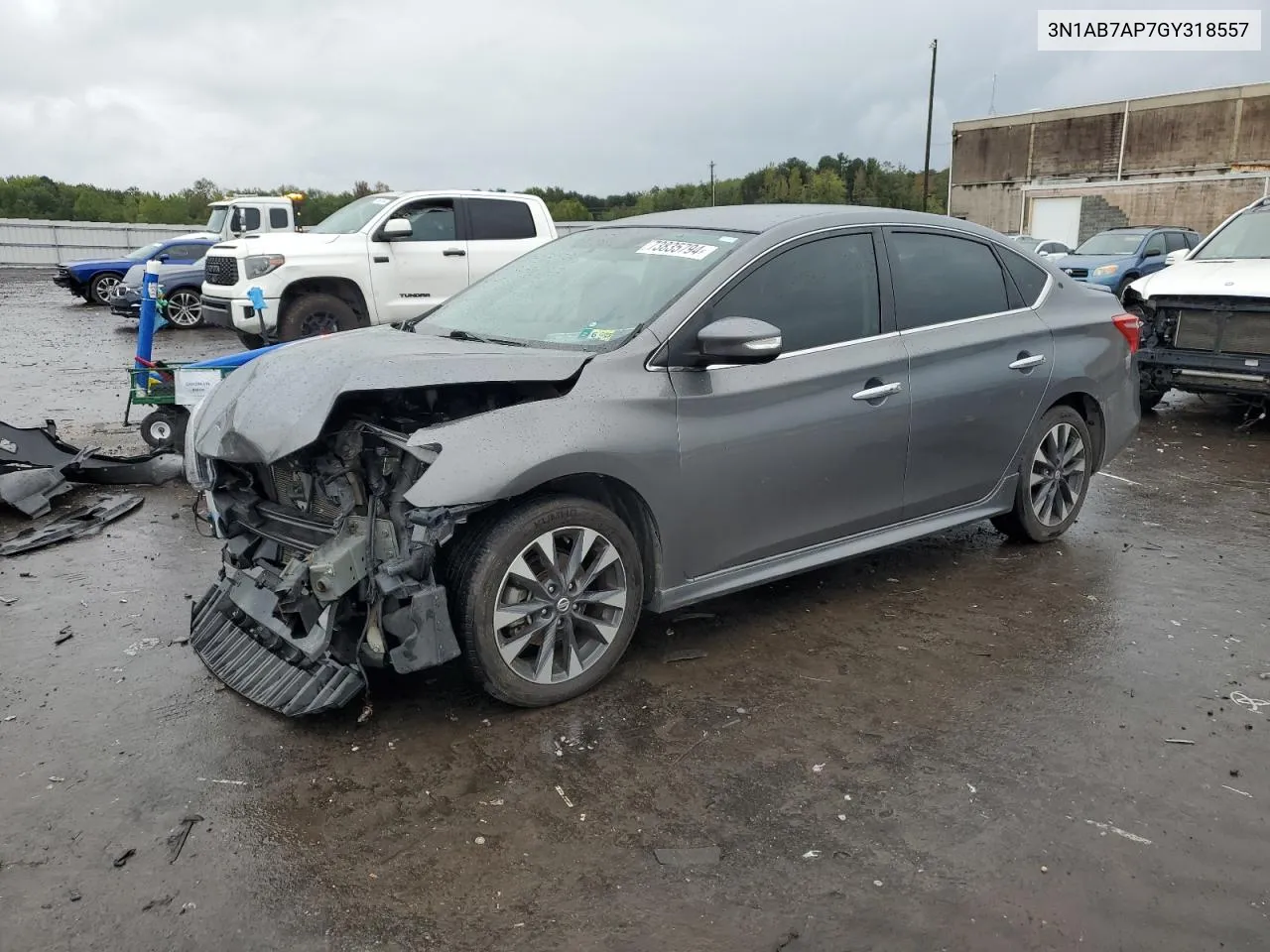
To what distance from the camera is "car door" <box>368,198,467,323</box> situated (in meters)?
11.3

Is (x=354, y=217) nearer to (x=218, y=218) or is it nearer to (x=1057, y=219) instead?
(x=218, y=218)

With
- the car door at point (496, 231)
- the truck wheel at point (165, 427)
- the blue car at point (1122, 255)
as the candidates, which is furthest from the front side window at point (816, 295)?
the blue car at point (1122, 255)

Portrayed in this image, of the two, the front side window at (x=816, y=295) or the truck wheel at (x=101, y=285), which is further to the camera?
the truck wheel at (x=101, y=285)

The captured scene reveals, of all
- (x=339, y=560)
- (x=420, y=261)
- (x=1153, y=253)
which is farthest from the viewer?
(x=1153, y=253)

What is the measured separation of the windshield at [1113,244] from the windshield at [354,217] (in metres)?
13.8

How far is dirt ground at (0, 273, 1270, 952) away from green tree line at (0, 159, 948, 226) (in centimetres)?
2814

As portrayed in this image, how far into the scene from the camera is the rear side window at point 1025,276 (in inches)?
203

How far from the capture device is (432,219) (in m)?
11.8

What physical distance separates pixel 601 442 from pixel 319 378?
104 cm

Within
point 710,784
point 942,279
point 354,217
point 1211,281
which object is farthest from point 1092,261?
point 710,784

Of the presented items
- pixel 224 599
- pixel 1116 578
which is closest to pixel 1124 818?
pixel 1116 578

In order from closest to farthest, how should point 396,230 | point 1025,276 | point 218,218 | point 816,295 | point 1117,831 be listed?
point 1117,831 < point 816,295 < point 1025,276 < point 396,230 < point 218,218

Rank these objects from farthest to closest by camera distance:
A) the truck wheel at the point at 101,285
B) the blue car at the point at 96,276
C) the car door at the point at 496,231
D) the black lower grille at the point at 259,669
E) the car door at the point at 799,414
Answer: the truck wheel at the point at 101,285 → the blue car at the point at 96,276 → the car door at the point at 496,231 → the car door at the point at 799,414 → the black lower grille at the point at 259,669

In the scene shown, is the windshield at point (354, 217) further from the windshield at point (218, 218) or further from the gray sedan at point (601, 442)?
the windshield at point (218, 218)
